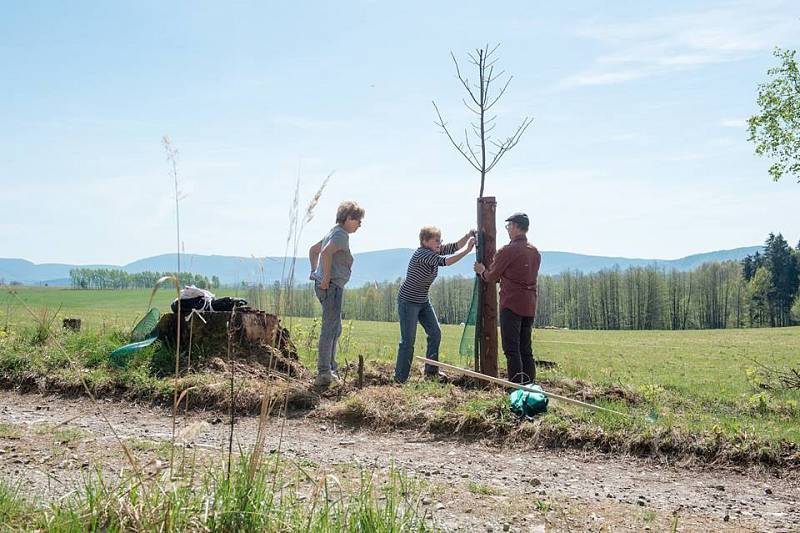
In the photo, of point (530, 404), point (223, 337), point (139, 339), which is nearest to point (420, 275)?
point (530, 404)

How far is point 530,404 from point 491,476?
175 centimetres

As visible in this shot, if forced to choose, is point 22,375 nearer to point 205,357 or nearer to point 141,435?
point 205,357

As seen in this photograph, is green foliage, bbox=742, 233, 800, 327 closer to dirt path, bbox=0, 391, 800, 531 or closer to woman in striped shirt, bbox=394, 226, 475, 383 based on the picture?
woman in striped shirt, bbox=394, 226, 475, 383

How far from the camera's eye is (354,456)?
6.62m

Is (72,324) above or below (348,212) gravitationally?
below

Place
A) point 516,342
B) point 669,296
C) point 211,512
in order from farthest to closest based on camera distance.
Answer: point 669,296 < point 516,342 < point 211,512

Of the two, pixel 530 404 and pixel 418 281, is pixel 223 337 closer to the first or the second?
pixel 418 281

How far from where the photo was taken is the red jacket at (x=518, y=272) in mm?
8977

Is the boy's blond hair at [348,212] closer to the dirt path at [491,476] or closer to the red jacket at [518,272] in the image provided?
the red jacket at [518,272]

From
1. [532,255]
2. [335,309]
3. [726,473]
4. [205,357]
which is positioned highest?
[532,255]

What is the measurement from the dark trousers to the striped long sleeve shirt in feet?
3.78

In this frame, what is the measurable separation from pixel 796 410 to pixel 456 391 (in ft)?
14.1

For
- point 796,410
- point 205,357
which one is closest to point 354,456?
point 205,357

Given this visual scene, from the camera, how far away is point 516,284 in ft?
29.7
